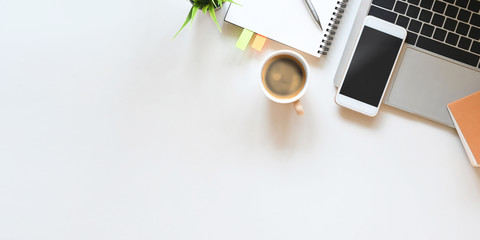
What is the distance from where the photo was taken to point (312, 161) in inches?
32.9

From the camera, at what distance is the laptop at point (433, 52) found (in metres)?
0.78

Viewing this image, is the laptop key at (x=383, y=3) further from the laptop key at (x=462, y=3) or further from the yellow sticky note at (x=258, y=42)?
the yellow sticky note at (x=258, y=42)

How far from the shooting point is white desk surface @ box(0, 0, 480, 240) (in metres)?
0.83

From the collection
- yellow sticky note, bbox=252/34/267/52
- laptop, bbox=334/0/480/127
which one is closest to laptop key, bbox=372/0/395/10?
laptop, bbox=334/0/480/127

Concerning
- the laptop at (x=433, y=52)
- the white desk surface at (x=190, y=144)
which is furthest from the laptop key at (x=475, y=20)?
the white desk surface at (x=190, y=144)

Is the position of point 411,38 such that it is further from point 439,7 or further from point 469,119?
point 469,119

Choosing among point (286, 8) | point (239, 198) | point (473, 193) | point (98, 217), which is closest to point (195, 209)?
point (239, 198)

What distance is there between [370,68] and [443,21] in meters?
0.17

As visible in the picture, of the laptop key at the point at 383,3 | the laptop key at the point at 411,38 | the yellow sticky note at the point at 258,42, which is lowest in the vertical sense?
the yellow sticky note at the point at 258,42

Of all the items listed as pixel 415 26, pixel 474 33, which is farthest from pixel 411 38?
pixel 474 33

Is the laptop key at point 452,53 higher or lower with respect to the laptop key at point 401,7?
lower

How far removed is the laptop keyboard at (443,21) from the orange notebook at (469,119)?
0.08 m

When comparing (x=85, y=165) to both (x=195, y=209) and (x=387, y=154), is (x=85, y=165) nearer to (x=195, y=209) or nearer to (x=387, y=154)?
(x=195, y=209)

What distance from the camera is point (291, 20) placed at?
2.63 feet
